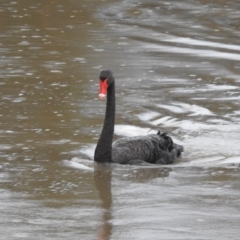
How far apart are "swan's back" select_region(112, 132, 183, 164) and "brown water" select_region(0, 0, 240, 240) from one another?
0.58 feet

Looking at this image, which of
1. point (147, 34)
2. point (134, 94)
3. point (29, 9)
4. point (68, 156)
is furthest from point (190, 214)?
point (29, 9)

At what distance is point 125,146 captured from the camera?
8.12m

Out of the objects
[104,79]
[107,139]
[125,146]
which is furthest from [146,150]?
[104,79]

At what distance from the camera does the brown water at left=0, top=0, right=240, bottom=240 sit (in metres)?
6.32

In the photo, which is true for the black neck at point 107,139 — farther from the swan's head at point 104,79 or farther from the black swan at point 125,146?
the swan's head at point 104,79

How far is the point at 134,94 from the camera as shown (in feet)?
36.1

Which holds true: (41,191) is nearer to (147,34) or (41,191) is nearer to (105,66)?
(105,66)

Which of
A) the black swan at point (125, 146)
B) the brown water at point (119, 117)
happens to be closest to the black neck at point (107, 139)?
the black swan at point (125, 146)

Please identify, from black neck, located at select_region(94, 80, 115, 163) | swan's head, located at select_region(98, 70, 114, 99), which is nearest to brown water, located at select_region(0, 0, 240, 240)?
black neck, located at select_region(94, 80, 115, 163)

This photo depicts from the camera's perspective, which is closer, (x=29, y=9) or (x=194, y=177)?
(x=194, y=177)

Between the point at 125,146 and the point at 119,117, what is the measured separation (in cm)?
172

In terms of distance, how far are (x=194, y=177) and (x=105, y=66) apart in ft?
17.9

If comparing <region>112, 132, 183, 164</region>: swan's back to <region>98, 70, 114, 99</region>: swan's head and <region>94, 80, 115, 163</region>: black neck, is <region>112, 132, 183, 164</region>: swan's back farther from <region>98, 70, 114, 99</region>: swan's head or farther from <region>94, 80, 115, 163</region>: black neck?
<region>98, 70, 114, 99</region>: swan's head

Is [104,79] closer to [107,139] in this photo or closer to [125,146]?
[107,139]
